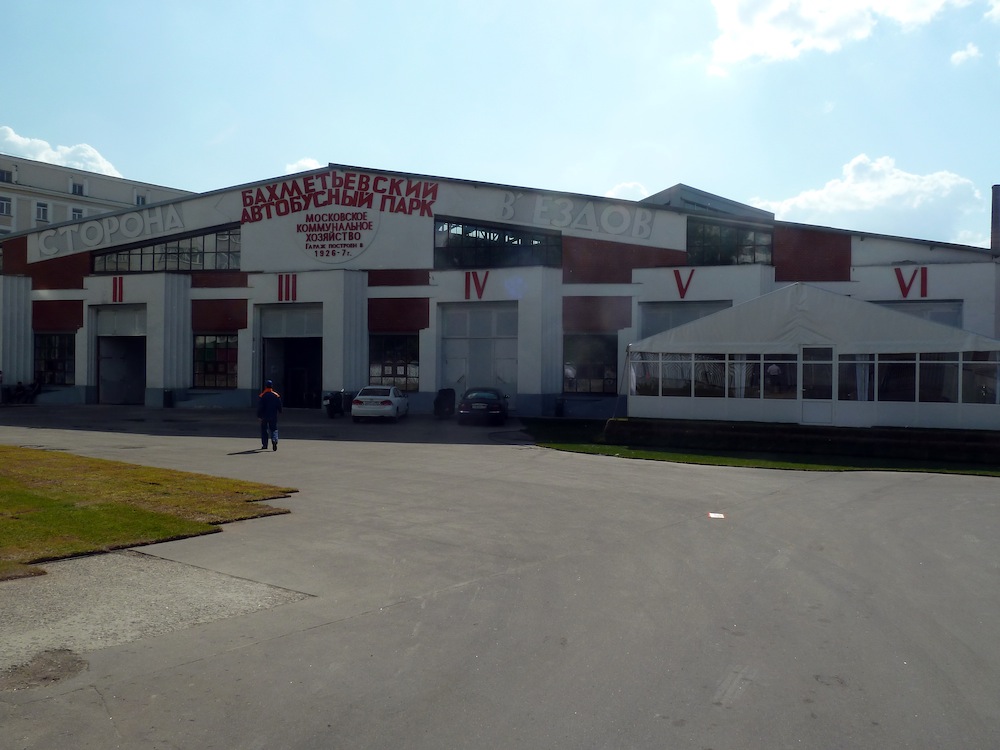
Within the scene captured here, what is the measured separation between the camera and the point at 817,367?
88.7 feet

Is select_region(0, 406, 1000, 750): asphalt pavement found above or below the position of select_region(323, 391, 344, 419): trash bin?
below

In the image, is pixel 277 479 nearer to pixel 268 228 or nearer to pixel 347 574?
pixel 347 574

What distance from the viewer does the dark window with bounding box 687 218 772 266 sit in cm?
3550

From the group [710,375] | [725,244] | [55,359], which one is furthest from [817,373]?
[55,359]

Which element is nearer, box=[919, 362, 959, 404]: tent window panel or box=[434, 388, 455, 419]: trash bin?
box=[919, 362, 959, 404]: tent window panel

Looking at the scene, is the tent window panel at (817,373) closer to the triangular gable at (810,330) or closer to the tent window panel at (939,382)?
the triangular gable at (810,330)

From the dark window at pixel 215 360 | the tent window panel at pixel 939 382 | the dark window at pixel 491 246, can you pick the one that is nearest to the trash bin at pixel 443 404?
the dark window at pixel 491 246

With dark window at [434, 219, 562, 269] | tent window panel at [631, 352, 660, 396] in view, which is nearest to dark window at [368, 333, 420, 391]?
dark window at [434, 219, 562, 269]

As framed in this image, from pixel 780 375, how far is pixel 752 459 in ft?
17.7

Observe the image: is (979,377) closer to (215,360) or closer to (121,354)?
(215,360)

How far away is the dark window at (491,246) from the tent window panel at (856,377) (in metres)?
A: 15.0

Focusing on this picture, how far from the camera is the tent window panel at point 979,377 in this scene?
2464cm

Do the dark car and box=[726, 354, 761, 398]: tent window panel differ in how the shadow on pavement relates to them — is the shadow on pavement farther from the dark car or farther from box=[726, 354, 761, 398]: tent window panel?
box=[726, 354, 761, 398]: tent window panel

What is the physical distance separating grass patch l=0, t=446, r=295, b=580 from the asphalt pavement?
464 millimetres
